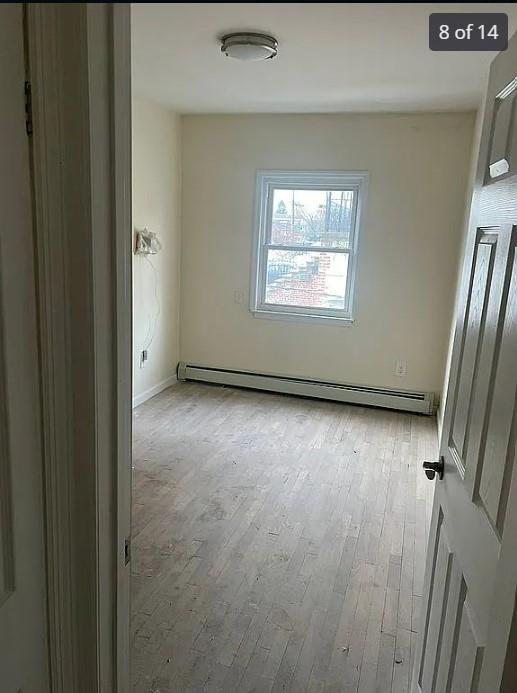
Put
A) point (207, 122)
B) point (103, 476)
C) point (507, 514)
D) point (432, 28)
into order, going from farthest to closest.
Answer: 1. point (207, 122)
2. point (432, 28)
3. point (103, 476)
4. point (507, 514)

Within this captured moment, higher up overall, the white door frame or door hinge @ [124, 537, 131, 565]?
the white door frame

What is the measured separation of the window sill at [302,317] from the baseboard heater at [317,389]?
0.56 m

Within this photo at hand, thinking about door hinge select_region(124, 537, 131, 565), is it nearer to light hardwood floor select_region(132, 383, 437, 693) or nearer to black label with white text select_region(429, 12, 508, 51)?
light hardwood floor select_region(132, 383, 437, 693)

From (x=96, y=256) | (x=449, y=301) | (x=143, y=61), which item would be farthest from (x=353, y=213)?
(x=96, y=256)

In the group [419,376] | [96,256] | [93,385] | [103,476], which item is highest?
[96,256]

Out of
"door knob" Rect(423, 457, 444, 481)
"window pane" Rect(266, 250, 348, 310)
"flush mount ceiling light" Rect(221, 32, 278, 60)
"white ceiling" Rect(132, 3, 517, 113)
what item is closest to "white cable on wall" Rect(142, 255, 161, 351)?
"window pane" Rect(266, 250, 348, 310)

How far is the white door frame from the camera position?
2.85 feet

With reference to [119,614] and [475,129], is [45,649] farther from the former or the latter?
[475,129]

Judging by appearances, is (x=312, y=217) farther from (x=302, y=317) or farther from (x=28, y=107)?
(x=28, y=107)

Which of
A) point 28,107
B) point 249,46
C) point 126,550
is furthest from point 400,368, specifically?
point 28,107

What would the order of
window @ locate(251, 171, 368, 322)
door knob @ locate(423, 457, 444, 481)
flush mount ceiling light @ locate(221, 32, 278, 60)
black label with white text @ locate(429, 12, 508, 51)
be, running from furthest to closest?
window @ locate(251, 171, 368, 322)
flush mount ceiling light @ locate(221, 32, 278, 60)
door knob @ locate(423, 457, 444, 481)
black label with white text @ locate(429, 12, 508, 51)

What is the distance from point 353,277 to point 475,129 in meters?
1.46

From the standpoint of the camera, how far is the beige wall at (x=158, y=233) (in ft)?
A: 14.2

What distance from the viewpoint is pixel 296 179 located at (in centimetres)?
470
